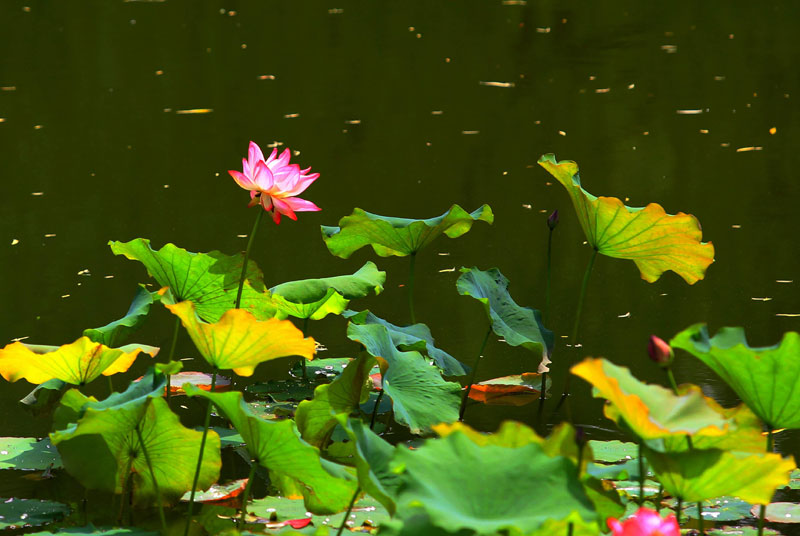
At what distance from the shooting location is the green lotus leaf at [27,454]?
1519 mm

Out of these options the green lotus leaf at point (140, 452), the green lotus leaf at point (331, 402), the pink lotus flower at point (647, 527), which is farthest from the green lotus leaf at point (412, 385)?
the pink lotus flower at point (647, 527)

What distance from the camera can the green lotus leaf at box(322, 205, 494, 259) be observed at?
5.58 ft

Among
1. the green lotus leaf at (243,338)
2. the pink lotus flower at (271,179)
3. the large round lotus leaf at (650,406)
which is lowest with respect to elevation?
the green lotus leaf at (243,338)

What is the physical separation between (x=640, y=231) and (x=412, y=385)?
0.44 meters

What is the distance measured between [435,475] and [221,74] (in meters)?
4.17

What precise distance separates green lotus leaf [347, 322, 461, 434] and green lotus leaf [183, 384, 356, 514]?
24 cm

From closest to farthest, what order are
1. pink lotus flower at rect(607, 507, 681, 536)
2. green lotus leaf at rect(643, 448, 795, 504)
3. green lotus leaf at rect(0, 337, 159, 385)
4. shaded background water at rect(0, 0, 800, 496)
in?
1. pink lotus flower at rect(607, 507, 681, 536)
2. green lotus leaf at rect(643, 448, 795, 504)
3. green lotus leaf at rect(0, 337, 159, 385)
4. shaded background water at rect(0, 0, 800, 496)

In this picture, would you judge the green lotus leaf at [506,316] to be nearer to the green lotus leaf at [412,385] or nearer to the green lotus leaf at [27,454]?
the green lotus leaf at [412,385]

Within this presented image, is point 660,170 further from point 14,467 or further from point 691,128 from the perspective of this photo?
point 14,467

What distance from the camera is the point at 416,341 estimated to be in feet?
5.34

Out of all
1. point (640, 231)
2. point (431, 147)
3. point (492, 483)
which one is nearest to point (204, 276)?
point (640, 231)

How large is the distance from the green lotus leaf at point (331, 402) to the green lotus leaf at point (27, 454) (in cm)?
37

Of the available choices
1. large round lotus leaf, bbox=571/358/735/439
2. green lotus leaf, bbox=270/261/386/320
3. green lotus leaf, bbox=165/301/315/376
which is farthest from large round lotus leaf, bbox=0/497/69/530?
large round lotus leaf, bbox=571/358/735/439

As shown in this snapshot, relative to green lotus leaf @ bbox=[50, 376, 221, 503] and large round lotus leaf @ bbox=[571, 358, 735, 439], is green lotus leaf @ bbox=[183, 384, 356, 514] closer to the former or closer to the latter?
green lotus leaf @ bbox=[50, 376, 221, 503]
